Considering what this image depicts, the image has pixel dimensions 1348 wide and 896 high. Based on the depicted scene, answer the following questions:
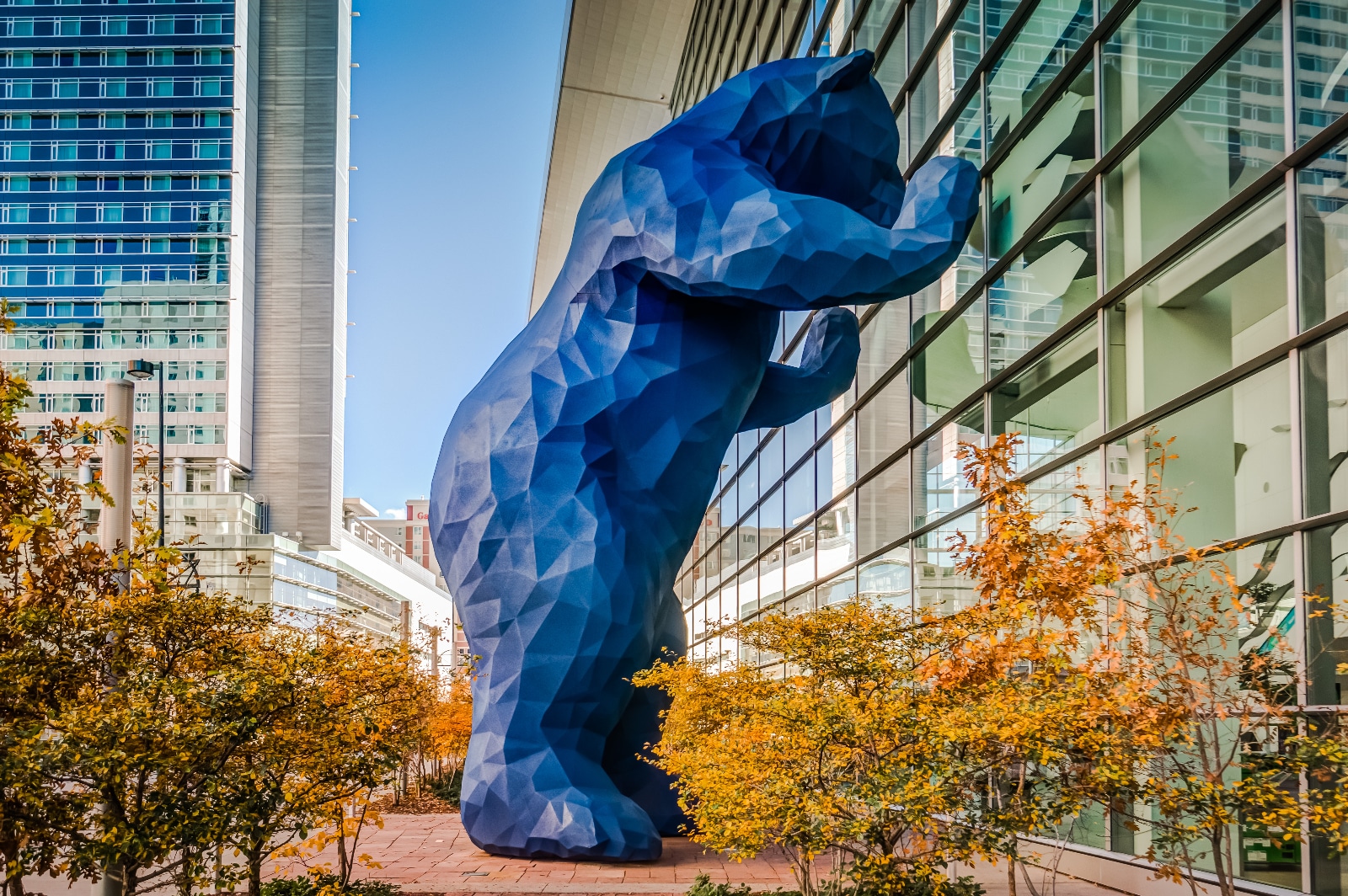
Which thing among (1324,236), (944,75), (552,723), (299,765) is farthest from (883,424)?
(299,765)

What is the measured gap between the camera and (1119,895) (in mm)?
7930

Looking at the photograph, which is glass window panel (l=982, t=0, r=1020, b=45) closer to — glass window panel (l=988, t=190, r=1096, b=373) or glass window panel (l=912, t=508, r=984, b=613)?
glass window panel (l=988, t=190, r=1096, b=373)

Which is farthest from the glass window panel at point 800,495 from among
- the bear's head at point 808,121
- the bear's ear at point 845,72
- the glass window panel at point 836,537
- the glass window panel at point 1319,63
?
the glass window panel at point 1319,63

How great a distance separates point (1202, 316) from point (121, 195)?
65689 millimetres

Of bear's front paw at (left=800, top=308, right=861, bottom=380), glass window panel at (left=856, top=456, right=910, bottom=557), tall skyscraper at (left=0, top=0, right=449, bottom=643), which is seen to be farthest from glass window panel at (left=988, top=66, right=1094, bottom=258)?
tall skyscraper at (left=0, top=0, right=449, bottom=643)

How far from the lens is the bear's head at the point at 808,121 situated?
9.07 metres

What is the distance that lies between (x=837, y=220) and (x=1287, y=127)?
271 cm

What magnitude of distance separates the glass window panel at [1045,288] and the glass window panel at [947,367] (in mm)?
351

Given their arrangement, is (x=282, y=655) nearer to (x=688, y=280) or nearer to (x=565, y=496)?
(x=565, y=496)

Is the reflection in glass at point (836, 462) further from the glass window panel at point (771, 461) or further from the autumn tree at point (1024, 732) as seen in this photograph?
the autumn tree at point (1024, 732)

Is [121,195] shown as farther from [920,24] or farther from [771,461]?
[920,24]

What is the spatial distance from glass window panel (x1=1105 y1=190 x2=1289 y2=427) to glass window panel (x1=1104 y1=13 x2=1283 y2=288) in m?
0.26

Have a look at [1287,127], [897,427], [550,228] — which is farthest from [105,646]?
[550,228]

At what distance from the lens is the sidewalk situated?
8.30 m
